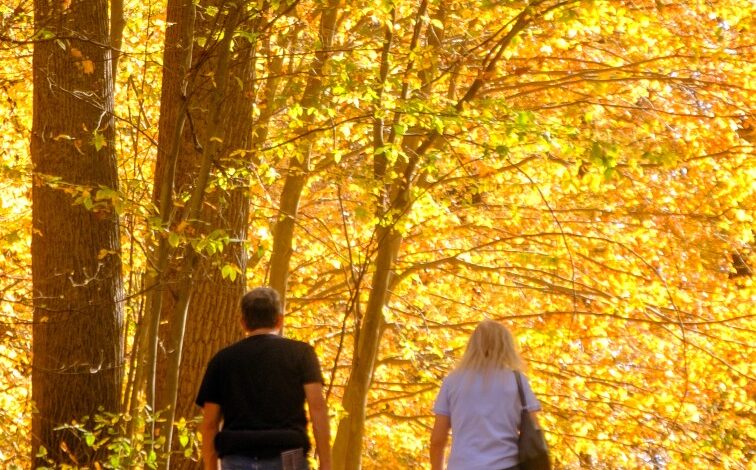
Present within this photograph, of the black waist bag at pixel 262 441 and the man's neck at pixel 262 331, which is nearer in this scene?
the black waist bag at pixel 262 441

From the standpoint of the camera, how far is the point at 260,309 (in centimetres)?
519

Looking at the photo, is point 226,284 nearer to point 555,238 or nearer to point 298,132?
point 298,132

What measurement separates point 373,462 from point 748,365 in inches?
342

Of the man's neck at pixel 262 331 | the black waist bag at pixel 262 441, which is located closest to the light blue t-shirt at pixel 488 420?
the black waist bag at pixel 262 441

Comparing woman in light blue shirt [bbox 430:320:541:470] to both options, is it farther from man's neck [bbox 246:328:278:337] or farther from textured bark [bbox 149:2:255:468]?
textured bark [bbox 149:2:255:468]

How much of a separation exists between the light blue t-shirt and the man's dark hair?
1.03m

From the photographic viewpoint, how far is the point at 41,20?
7.57 meters

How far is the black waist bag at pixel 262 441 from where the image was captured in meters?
5.02

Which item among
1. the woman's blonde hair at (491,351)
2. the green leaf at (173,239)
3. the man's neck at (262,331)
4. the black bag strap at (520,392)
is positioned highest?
the green leaf at (173,239)

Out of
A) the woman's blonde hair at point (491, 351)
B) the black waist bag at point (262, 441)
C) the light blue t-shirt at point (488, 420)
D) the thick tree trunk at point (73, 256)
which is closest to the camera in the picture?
the black waist bag at point (262, 441)

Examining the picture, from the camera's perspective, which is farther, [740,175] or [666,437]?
[666,437]

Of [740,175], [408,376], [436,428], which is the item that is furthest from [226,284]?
[408,376]

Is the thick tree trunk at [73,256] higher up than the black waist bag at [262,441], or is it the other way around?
the thick tree trunk at [73,256]

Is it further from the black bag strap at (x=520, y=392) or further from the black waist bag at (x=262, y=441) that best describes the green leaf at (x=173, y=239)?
the black bag strap at (x=520, y=392)
